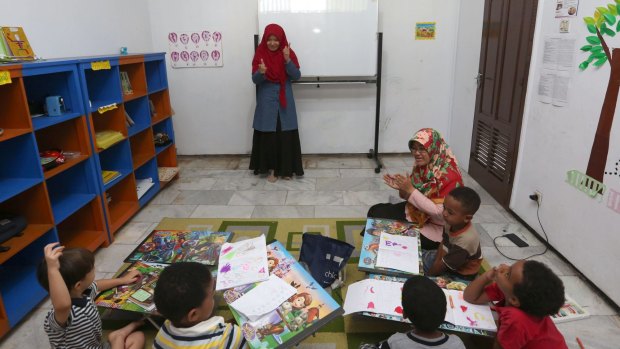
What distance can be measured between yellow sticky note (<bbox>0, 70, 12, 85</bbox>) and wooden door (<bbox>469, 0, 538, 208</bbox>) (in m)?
3.20

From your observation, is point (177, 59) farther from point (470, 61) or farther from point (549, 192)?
point (549, 192)

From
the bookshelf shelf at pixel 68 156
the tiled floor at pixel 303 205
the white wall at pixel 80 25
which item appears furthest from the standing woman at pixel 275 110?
the white wall at pixel 80 25

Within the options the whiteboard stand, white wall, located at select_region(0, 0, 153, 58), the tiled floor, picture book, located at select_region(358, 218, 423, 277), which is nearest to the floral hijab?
picture book, located at select_region(358, 218, 423, 277)

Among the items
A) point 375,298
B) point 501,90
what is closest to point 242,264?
point 375,298

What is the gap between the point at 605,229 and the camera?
2256 mm

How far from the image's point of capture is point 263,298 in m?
1.84

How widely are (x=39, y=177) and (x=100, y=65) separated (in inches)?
35.7

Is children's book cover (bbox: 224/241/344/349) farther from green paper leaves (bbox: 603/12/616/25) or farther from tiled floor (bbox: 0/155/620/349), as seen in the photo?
green paper leaves (bbox: 603/12/616/25)

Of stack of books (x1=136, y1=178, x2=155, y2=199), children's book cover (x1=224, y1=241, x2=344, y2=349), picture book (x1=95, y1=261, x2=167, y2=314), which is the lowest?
stack of books (x1=136, y1=178, x2=155, y2=199)

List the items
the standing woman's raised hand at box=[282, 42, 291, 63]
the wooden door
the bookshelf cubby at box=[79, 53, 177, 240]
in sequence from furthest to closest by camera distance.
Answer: the standing woman's raised hand at box=[282, 42, 291, 63]
the wooden door
the bookshelf cubby at box=[79, 53, 177, 240]

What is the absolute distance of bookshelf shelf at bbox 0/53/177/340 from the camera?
2172 millimetres

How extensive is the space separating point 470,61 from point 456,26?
0.57 metres

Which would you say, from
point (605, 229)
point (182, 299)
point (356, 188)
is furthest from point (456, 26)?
point (182, 299)

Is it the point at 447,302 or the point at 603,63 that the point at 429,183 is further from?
the point at 603,63
